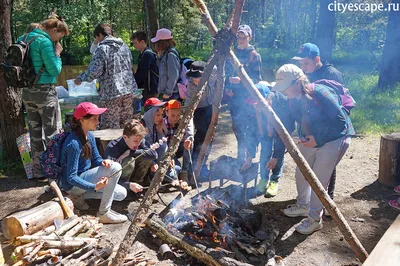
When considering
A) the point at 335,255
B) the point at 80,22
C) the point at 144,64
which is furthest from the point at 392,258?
the point at 80,22

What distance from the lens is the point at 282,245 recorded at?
369cm

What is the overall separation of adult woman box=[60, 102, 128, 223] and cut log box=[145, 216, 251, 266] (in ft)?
1.97

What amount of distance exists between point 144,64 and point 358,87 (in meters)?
8.13

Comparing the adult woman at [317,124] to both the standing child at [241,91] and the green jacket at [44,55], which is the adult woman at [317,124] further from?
the green jacket at [44,55]

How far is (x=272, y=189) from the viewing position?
15.8 feet

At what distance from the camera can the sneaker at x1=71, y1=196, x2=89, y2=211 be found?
4075 millimetres

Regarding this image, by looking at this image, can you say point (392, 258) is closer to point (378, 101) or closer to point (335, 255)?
point (335, 255)

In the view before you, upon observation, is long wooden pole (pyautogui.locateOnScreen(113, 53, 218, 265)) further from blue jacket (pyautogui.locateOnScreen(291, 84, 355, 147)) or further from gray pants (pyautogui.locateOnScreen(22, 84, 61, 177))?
gray pants (pyautogui.locateOnScreen(22, 84, 61, 177))

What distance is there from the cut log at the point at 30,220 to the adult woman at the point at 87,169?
1.15 feet

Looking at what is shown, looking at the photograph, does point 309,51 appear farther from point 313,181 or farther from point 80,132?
point 80,132

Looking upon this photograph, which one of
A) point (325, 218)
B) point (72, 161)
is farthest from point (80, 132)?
point (325, 218)

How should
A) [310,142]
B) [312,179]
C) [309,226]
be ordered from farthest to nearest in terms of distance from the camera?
[309,226], [310,142], [312,179]

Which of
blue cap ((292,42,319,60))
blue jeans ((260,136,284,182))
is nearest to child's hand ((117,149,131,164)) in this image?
blue jeans ((260,136,284,182))

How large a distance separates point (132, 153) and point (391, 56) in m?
9.18
